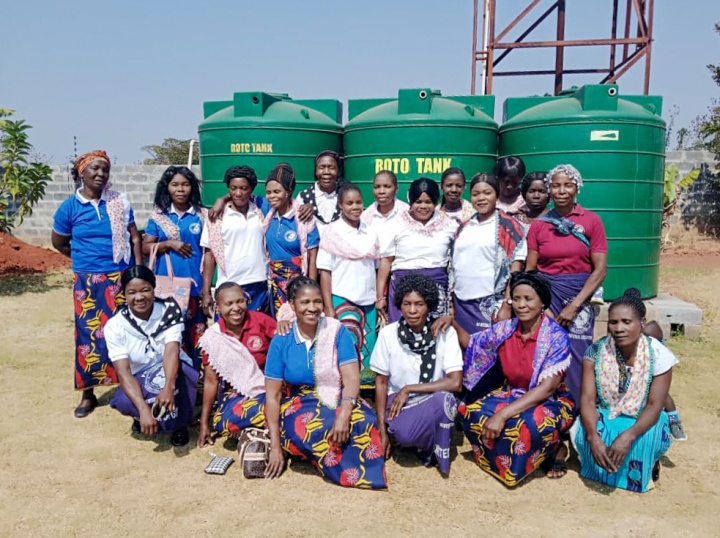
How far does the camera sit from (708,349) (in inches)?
194

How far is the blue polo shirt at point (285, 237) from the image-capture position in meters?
3.54

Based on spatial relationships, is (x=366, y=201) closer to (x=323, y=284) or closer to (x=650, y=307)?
(x=323, y=284)

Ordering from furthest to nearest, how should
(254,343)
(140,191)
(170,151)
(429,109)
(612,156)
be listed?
(170,151)
(140,191)
(429,109)
(612,156)
(254,343)

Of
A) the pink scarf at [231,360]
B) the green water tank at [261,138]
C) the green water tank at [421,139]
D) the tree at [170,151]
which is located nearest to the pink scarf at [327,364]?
the pink scarf at [231,360]

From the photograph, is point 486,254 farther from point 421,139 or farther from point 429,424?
point 421,139

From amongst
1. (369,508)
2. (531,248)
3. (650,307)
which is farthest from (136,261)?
(650,307)

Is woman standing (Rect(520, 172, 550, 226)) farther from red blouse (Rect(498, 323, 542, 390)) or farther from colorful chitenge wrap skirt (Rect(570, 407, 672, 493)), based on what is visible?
colorful chitenge wrap skirt (Rect(570, 407, 672, 493))

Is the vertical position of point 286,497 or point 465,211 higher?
point 465,211

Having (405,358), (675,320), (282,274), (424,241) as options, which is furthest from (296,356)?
(675,320)

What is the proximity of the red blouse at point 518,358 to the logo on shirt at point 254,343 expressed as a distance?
4.23 ft

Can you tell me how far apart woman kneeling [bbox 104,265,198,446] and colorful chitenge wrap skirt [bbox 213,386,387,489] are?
0.51 meters

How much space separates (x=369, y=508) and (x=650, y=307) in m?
3.70

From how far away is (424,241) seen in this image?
11.1 ft

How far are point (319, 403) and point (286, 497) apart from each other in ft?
1.49
